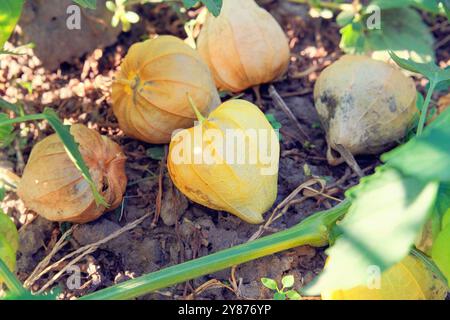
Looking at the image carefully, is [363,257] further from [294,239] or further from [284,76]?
[284,76]

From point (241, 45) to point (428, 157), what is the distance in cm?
105

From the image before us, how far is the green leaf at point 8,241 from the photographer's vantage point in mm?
1448

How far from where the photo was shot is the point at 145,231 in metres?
1.71

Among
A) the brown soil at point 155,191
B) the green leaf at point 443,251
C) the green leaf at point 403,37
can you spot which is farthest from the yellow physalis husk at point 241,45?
the green leaf at point 443,251

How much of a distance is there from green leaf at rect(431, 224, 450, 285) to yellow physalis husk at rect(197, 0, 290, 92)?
32.3 inches

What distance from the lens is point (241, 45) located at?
1.90 metres

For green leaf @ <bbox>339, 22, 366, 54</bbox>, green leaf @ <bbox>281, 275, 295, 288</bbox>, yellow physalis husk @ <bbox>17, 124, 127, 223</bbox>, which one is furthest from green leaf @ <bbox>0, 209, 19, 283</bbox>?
green leaf @ <bbox>339, 22, 366, 54</bbox>

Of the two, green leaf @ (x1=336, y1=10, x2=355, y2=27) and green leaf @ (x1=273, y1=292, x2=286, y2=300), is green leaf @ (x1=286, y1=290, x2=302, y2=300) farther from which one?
green leaf @ (x1=336, y1=10, x2=355, y2=27)

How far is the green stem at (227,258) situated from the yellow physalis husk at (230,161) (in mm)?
184

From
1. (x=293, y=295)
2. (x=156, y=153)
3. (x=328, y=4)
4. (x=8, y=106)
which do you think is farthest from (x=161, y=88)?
(x=328, y=4)

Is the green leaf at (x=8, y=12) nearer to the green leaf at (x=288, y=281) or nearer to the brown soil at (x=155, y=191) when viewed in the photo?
the brown soil at (x=155, y=191)

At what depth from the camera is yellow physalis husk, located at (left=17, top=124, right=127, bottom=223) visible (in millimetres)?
1614

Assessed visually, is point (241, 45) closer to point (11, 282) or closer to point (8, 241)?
point (8, 241)
